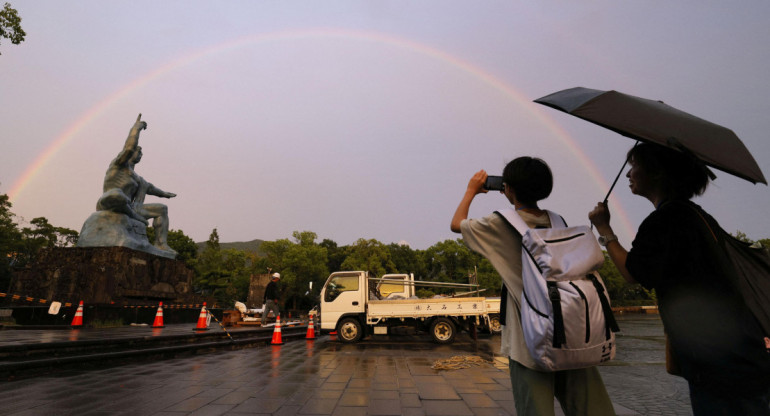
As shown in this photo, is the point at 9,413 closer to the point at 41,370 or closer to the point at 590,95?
the point at 41,370

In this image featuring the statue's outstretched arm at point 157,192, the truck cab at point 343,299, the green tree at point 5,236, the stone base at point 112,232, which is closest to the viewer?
the truck cab at point 343,299

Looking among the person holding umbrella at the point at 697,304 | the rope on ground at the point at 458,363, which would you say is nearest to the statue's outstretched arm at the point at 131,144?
the rope on ground at the point at 458,363

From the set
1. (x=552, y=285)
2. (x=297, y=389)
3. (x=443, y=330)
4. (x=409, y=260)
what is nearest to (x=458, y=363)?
(x=297, y=389)

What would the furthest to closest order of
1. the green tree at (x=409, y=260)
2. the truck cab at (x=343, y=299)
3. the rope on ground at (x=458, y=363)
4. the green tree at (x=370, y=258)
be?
the green tree at (x=409, y=260) → the green tree at (x=370, y=258) → the truck cab at (x=343, y=299) → the rope on ground at (x=458, y=363)

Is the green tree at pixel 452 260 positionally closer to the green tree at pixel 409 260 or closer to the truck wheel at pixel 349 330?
the green tree at pixel 409 260

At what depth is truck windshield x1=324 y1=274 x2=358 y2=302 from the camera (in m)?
12.3

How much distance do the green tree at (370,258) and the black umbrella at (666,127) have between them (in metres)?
48.3

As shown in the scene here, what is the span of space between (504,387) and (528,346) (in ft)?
14.0

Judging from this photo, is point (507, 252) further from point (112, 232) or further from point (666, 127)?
point (112, 232)

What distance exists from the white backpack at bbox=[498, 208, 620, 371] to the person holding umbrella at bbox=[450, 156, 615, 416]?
0.13m

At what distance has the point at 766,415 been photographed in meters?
1.34

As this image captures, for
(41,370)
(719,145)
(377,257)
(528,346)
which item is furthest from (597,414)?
(377,257)

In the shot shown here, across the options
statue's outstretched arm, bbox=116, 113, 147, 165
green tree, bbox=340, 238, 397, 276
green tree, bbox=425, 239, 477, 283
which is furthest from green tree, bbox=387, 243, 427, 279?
statue's outstretched arm, bbox=116, 113, 147, 165

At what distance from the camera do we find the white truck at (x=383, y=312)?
38.4 feet
